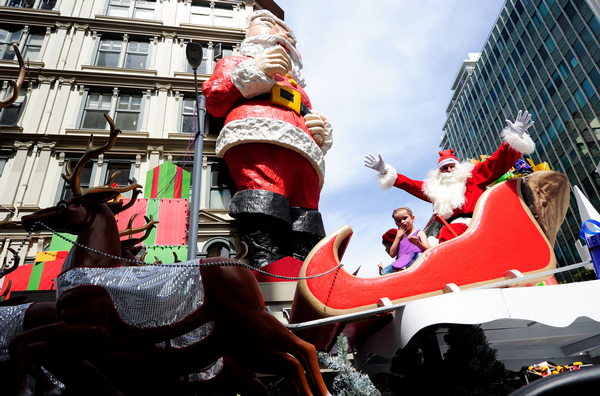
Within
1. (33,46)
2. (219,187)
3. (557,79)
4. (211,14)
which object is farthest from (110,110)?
(557,79)

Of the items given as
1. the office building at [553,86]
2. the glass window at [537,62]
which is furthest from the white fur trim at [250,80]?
the glass window at [537,62]

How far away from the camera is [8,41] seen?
9555mm

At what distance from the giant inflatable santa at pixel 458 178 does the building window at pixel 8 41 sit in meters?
9.35

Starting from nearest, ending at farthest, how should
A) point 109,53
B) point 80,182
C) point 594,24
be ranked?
point 80,182
point 109,53
point 594,24

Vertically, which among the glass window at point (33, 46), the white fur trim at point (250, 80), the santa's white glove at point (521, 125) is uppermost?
the glass window at point (33, 46)

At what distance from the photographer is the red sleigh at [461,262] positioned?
3773mm

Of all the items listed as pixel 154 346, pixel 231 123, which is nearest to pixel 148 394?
pixel 154 346

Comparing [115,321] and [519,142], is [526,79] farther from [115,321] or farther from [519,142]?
[115,321]

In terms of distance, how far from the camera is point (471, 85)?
145 feet

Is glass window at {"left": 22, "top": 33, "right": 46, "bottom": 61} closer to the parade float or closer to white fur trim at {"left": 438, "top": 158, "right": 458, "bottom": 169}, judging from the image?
the parade float

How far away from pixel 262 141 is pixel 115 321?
4.05m

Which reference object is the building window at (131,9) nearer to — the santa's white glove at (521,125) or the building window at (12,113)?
the building window at (12,113)

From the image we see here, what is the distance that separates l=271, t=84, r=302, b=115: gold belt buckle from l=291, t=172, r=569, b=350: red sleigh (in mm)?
3682

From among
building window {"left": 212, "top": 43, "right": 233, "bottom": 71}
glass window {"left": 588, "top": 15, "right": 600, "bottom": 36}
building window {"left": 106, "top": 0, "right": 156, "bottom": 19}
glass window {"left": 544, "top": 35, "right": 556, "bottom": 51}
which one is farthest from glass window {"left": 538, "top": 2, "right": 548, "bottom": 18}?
building window {"left": 106, "top": 0, "right": 156, "bottom": 19}
